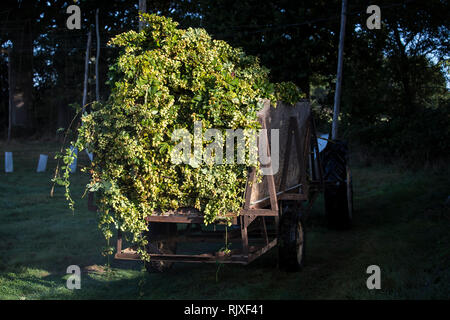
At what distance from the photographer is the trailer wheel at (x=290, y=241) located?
22.5 ft

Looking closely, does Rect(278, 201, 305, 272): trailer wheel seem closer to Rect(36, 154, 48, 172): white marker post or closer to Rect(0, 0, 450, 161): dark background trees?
Rect(0, 0, 450, 161): dark background trees

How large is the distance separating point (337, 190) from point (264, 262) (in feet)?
9.95

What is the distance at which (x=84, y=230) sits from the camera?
33.3 feet

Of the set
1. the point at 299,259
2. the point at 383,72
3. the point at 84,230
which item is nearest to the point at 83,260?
the point at 84,230

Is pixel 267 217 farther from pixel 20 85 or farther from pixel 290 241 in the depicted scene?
pixel 20 85

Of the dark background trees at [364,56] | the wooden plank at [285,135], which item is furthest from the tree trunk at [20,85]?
the wooden plank at [285,135]

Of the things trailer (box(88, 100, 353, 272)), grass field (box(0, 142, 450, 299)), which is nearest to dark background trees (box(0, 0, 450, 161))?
grass field (box(0, 142, 450, 299))

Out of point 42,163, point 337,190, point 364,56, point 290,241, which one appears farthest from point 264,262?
point 364,56

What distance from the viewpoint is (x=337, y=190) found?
33.5 feet

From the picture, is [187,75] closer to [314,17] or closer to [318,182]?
[318,182]

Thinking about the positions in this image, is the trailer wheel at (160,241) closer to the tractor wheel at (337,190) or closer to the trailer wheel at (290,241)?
the trailer wheel at (290,241)

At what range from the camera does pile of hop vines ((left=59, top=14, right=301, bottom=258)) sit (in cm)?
573
